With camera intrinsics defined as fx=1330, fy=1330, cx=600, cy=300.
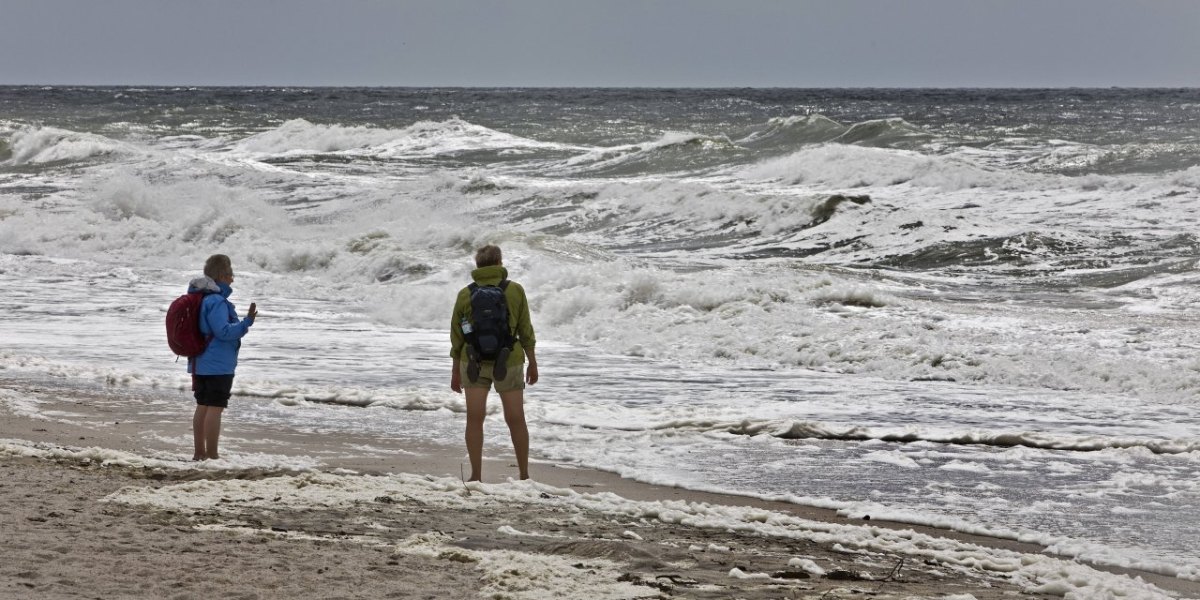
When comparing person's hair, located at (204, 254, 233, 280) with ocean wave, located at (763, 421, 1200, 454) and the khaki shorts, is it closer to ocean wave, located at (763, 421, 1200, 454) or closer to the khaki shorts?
the khaki shorts

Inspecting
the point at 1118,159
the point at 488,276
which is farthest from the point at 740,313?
the point at 1118,159

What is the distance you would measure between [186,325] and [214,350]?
209mm

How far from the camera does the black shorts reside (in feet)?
23.0

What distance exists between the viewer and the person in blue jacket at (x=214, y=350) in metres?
6.83

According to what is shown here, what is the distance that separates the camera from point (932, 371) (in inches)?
432

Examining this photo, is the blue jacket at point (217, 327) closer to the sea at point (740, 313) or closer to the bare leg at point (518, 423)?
the sea at point (740, 313)

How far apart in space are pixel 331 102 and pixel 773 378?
84.9 meters

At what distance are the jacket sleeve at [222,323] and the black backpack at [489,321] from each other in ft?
3.81

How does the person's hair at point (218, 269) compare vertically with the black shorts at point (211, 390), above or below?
above

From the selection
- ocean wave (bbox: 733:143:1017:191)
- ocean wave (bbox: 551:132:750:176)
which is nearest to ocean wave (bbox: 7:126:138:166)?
ocean wave (bbox: 551:132:750:176)

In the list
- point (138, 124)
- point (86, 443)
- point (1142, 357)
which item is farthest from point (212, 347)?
point (138, 124)

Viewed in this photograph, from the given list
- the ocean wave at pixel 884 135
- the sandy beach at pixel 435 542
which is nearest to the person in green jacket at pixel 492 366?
the sandy beach at pixel 435 542

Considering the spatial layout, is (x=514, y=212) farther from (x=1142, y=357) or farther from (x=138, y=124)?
(x=138, y=124)

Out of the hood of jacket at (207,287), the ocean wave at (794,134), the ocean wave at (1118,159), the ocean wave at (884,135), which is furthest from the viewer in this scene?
the ocean wave at (794,134)
